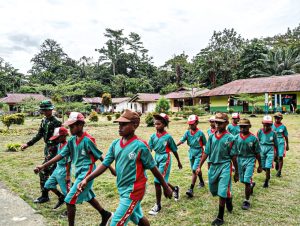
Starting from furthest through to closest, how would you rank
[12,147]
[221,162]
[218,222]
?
1. [12,147]
2. [221,162]
3. [218,222]

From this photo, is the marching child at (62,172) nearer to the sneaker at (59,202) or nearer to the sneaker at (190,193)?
the sneaker at (59,202)

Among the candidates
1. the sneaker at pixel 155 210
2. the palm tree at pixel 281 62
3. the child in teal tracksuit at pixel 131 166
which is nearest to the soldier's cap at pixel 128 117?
the child in teal tracksuit at pixel 131 166

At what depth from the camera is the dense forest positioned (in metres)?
41.1

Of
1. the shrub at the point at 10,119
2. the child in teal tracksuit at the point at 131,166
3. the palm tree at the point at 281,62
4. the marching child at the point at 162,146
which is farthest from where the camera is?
the palm tree at the point at 281,62

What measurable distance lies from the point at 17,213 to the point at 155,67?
59.6 m

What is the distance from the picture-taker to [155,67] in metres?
62.9

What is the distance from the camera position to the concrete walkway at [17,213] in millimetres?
4227

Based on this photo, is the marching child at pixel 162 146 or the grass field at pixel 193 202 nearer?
the grass field at pixel 193 202

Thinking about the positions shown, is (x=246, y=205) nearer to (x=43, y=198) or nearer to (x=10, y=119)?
(x=43, y=198)

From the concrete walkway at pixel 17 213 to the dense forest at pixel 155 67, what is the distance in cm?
2770

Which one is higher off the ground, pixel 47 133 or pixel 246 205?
pixel 47 133

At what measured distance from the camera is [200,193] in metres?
5.84

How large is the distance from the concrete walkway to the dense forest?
27703 millimetres

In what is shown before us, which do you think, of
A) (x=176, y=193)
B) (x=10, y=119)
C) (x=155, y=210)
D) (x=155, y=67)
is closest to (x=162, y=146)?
(x=176, y=193)
